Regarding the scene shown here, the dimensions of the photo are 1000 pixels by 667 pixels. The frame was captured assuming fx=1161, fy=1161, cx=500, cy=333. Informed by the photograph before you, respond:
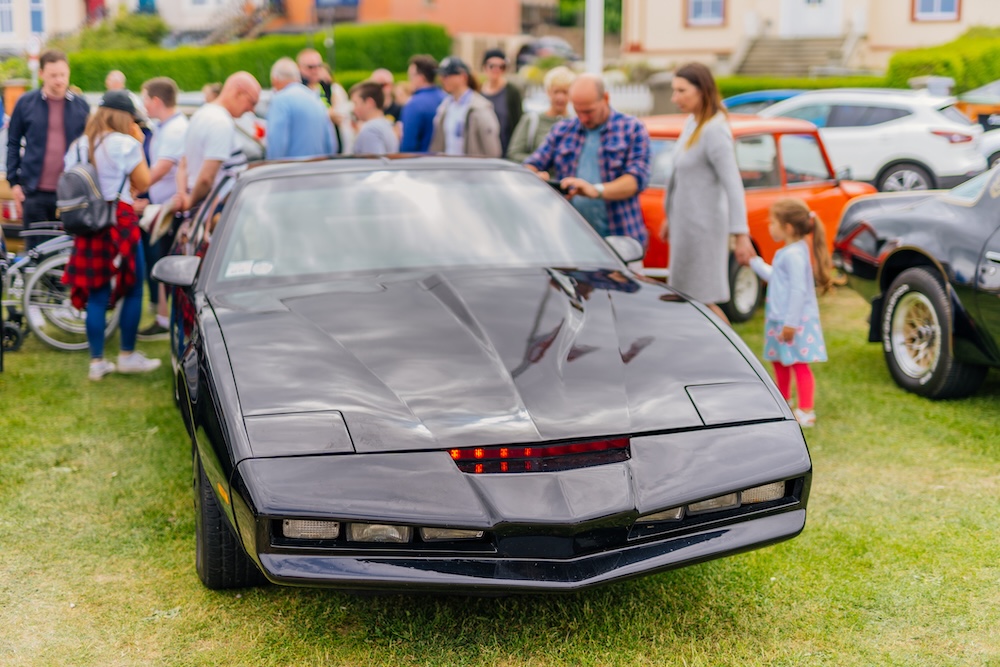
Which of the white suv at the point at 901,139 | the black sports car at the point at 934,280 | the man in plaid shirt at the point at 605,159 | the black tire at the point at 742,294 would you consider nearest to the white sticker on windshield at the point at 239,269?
the man in plaid shirt at the point at 605,159

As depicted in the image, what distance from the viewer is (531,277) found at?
4.65m

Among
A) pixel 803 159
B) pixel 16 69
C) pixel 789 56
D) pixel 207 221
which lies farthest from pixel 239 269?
pixel 16 69

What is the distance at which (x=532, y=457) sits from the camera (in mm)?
3410

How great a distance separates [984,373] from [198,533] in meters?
4.53

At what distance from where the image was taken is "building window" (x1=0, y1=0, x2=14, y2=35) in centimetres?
4112

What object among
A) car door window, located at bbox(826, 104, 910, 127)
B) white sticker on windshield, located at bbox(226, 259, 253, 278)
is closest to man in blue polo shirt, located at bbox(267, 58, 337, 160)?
white sticker on windshield, located at bbox(226, 259, 253, 278)

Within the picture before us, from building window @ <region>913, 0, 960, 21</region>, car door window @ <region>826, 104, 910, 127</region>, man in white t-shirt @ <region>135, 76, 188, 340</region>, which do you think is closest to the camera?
man in white t-shirt @ <region>135, 76, 188, 340</region>

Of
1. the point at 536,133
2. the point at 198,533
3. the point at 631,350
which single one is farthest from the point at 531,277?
the point at 536,133

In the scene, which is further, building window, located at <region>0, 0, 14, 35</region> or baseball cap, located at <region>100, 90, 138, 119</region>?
building window, located at <region>0, 0, 14, 35</region>

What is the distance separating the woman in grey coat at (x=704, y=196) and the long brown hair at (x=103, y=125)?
3274mm

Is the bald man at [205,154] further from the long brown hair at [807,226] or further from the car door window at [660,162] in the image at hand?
the long brown hair at [807,226]

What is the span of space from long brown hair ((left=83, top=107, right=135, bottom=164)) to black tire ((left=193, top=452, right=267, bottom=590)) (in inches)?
136

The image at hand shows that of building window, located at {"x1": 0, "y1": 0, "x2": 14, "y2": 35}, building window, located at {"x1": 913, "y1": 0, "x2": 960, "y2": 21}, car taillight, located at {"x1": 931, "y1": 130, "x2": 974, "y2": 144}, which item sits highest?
building window, located at {"x1": 0, "y1": 0, "x2": 14, "y2": 35}

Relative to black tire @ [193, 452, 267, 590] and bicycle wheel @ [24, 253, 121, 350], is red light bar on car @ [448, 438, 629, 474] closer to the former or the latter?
black tire @ [193, 452, 267, 590]
